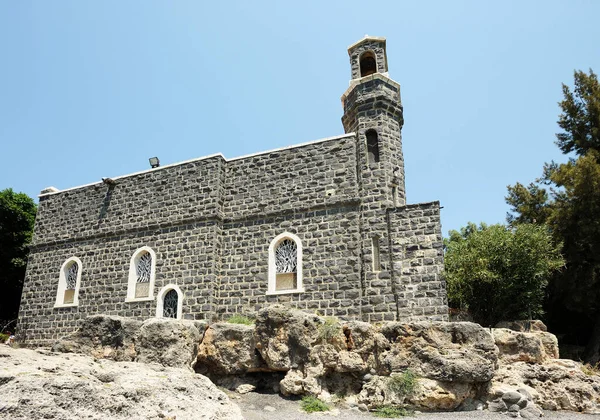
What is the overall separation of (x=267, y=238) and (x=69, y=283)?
344 inches

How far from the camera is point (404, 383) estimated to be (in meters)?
10.4

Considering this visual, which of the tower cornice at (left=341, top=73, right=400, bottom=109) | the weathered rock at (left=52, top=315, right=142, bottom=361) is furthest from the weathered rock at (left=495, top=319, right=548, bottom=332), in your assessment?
the weathered rock at (left=52, top=315, right=142, bottom=361)

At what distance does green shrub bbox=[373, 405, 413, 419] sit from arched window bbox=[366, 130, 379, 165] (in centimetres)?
760

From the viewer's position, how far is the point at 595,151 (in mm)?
18984

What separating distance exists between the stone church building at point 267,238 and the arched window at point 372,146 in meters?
0.03

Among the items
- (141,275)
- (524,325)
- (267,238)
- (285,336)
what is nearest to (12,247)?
(141,275)

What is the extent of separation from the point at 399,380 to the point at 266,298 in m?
5.47

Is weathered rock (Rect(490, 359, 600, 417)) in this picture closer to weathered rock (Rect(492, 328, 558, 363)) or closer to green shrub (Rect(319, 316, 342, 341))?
weathered rock (Rect(492, 328, 558, 363))

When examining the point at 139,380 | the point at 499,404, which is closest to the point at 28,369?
the point at 139,380

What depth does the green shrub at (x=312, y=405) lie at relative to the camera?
33.5 feet

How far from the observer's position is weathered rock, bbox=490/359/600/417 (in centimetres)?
1087

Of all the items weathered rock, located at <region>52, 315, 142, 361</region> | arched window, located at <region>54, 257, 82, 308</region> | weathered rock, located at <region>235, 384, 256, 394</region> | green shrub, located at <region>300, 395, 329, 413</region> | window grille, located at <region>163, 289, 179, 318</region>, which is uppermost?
arched window, located at <region>54, 257, 82, 308</region>

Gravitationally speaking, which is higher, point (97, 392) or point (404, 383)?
point (97, 392)

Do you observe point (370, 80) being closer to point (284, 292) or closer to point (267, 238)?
point (267, 238)
